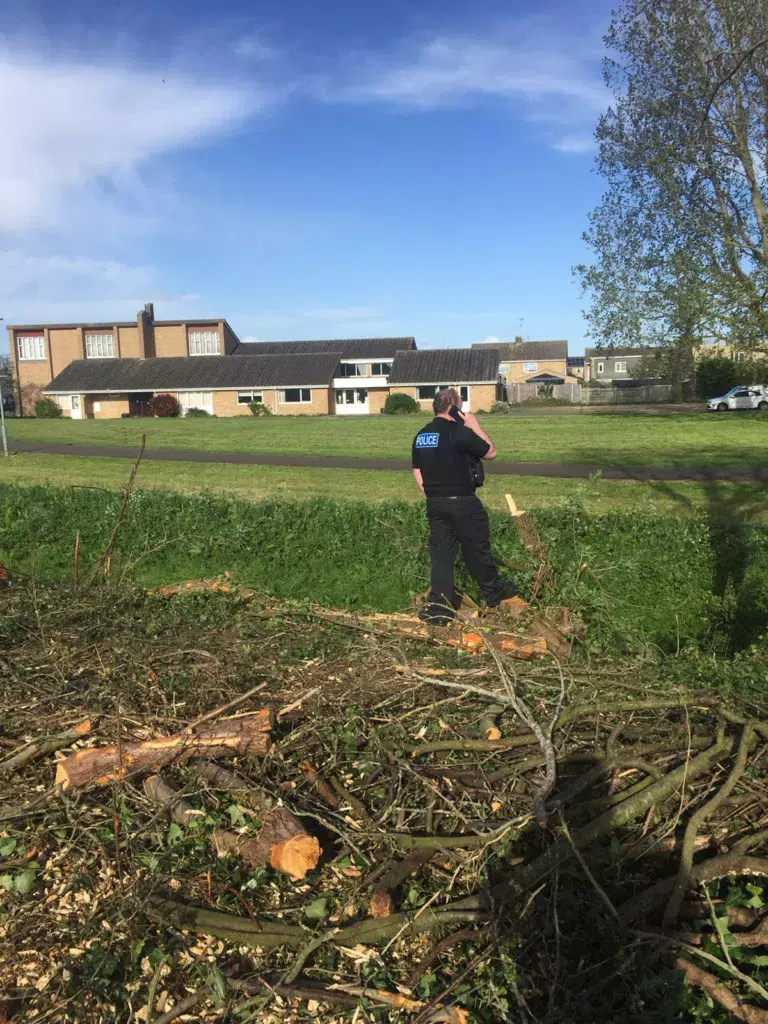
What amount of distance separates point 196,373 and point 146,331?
986 centimetres

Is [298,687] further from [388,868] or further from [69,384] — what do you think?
[69,384]

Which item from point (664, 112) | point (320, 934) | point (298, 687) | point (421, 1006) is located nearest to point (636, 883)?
point (421, 1006)

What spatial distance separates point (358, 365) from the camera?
5519cm

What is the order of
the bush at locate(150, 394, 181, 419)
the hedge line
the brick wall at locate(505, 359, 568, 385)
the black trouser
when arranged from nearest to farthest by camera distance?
the black trouser, the hedge line, the bush at locate(150, 394, 181, 419), the brick wall at locate(505, 359, 568, 385)

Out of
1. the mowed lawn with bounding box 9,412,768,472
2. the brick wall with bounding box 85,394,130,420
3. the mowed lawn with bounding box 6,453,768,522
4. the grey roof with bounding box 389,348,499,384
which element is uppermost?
the grey roof with bounding box 389,348,499,384

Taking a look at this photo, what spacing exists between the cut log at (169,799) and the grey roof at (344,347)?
169 feet

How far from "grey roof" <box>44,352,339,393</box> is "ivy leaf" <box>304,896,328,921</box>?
48.2 meters

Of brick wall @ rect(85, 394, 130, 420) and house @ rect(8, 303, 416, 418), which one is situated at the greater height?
house @ rect(8, 303, 416, 418)

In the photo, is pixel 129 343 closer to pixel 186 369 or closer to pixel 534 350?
pixel 186 369

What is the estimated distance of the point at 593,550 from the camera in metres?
7.43

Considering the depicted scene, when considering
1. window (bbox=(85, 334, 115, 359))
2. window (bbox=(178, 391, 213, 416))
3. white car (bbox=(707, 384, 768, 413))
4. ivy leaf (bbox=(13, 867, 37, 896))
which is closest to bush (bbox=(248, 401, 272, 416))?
window (bbox=(178, 391, 213, 416))

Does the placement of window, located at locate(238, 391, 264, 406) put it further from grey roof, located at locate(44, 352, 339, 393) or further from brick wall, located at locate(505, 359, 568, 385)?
brick wall, located at locate(505, 359, 568, 385)

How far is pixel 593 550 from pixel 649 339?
813 inches

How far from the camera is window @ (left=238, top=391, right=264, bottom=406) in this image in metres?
49.8
